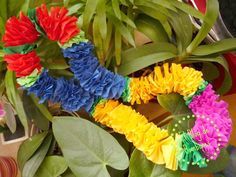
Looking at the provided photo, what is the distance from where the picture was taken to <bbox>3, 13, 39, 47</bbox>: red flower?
57 cm

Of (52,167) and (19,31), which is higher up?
(19,31)

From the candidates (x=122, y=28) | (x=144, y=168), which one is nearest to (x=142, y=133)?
(x=144, y=168)

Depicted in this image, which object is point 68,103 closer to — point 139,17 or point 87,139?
point 87,139

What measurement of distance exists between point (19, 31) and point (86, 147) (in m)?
0.21

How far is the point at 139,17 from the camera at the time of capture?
0.71m

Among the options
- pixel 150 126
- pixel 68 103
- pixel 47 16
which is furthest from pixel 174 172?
pixel 47 16

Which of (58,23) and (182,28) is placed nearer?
(58,23)

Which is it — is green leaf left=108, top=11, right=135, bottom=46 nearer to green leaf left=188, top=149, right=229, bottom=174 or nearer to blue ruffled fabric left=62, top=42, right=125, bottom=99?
blue ruffled fabric left=62, top=42, right=125, bottom=99

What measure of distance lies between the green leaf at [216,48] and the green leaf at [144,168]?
206 millimetres

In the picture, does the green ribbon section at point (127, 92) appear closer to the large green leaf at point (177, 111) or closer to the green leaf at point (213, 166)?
the large green leaf at point (177, 111)

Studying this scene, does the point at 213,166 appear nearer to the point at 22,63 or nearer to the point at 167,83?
the point at 167,83

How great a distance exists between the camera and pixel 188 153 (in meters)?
0.61

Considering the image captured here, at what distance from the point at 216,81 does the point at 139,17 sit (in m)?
0.23

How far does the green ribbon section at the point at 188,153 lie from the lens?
0.61m
